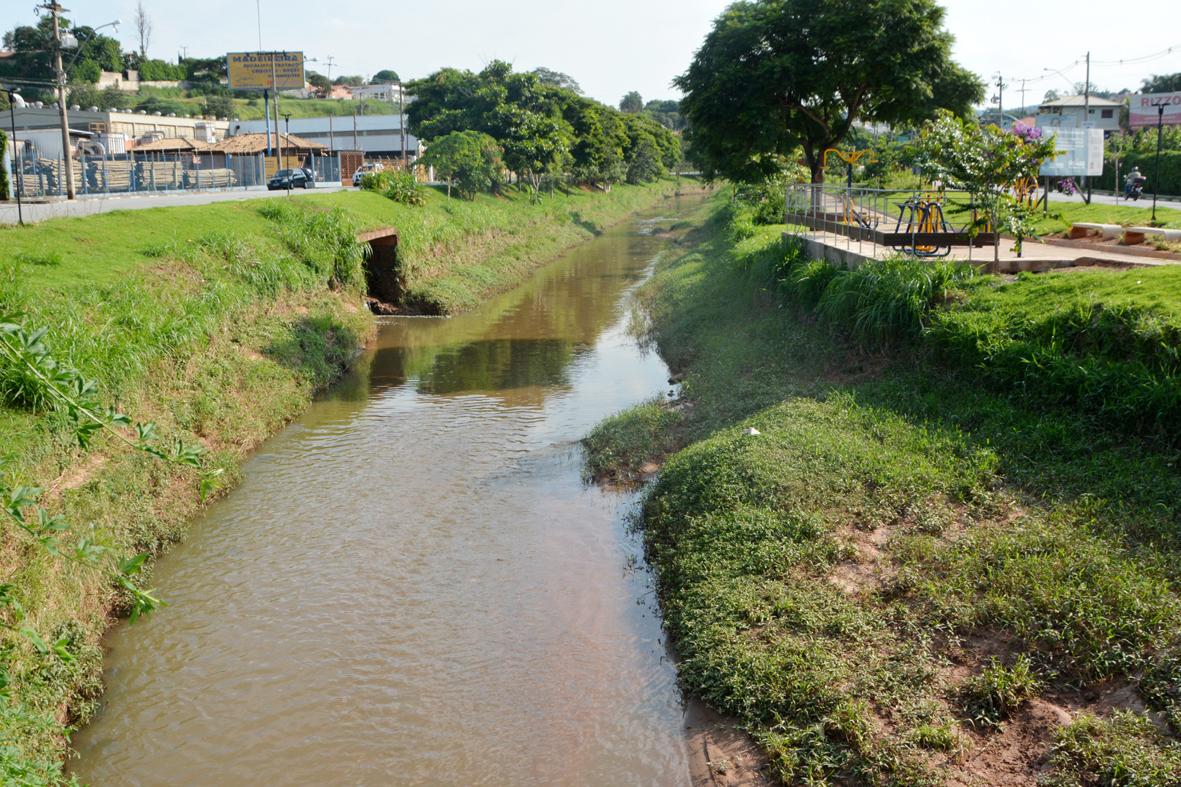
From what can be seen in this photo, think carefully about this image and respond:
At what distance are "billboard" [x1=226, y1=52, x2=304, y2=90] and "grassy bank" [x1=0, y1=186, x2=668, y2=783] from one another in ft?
142

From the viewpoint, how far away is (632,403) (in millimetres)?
16391

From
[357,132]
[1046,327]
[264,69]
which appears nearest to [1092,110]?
[264,69]

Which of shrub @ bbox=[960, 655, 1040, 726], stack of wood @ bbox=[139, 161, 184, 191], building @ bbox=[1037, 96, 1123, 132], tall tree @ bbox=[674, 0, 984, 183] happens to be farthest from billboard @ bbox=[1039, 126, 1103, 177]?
building @ bbox=[1037, 96, 1123, 132]

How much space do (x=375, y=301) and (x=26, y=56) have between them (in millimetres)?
78945

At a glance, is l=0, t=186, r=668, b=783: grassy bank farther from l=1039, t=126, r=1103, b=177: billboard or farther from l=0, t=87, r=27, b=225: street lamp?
l=1039, t=126, r=1103, b=177: billboard

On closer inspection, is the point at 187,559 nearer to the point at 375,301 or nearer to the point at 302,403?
the point at 302,403

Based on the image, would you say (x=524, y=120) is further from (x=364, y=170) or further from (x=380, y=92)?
(x=380, y=92)

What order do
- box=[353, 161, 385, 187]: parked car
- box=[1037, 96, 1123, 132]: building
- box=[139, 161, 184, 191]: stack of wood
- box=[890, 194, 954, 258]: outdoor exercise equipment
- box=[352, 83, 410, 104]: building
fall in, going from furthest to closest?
box=[352, 83, 410, 104]: building
box=[1037, 96, 1123, 132]: building
box=[353, 161, 385, 187]: parked car
box=[139, 161, 184, 191]: stack of wood
box=[890, 194, 954, 258]: outdoor exercise equipment

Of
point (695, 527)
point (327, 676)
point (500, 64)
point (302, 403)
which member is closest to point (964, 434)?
point (695, 527)

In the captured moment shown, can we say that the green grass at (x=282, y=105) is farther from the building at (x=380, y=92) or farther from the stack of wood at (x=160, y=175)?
the stack of wood at (x=160, y=175)

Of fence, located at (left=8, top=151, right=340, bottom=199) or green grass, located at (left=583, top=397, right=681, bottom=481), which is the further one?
fence, located at (left=8, top=151, right=340, bottom=199)

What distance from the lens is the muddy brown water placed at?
7.12 metres

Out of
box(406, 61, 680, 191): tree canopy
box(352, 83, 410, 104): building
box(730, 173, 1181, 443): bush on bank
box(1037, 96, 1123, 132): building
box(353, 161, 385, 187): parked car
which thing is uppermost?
box(352, 83, 410, 104): building

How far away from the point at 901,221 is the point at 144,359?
38.2 ft
